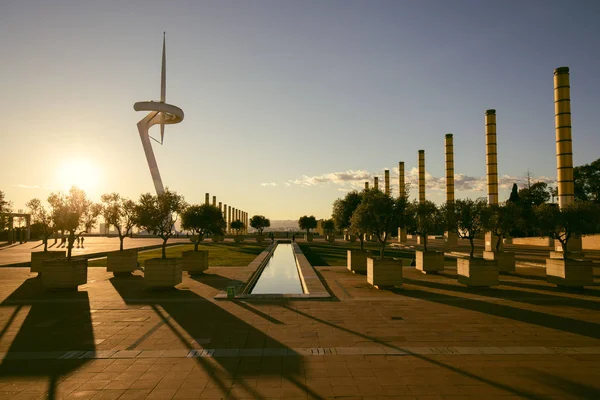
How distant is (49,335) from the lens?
825 cm

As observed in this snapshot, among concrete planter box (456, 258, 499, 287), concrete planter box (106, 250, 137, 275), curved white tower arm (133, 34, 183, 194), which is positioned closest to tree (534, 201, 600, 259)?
concrete planter box (456, 258, 499, 287)

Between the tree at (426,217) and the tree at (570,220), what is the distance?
4023mm

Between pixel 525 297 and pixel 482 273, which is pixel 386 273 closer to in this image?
pixel 482 273

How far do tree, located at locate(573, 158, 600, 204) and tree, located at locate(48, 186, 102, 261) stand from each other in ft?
196

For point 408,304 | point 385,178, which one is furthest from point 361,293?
point 385,178

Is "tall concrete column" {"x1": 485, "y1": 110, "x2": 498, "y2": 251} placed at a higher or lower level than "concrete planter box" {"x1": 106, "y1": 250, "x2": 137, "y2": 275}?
higher

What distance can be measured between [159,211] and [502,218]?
49.8 ft

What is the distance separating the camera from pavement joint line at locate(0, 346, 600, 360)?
6.94 m

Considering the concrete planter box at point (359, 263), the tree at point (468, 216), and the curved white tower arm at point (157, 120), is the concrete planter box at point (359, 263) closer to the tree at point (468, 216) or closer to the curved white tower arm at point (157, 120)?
the tree at point (468, 216)

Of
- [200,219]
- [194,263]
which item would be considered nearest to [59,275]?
[194,263]

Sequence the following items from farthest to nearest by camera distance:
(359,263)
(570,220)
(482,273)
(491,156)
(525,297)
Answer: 1. (491,156)
2. (359,263)
3. (570,220)
4. (482,273)
5. (525,297)

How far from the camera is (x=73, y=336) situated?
26.8 ft

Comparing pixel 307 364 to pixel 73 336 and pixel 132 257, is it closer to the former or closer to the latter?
pixel 73 336

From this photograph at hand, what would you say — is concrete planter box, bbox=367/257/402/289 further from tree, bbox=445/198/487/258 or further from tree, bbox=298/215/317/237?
tree, bbox=298/215/317/237
